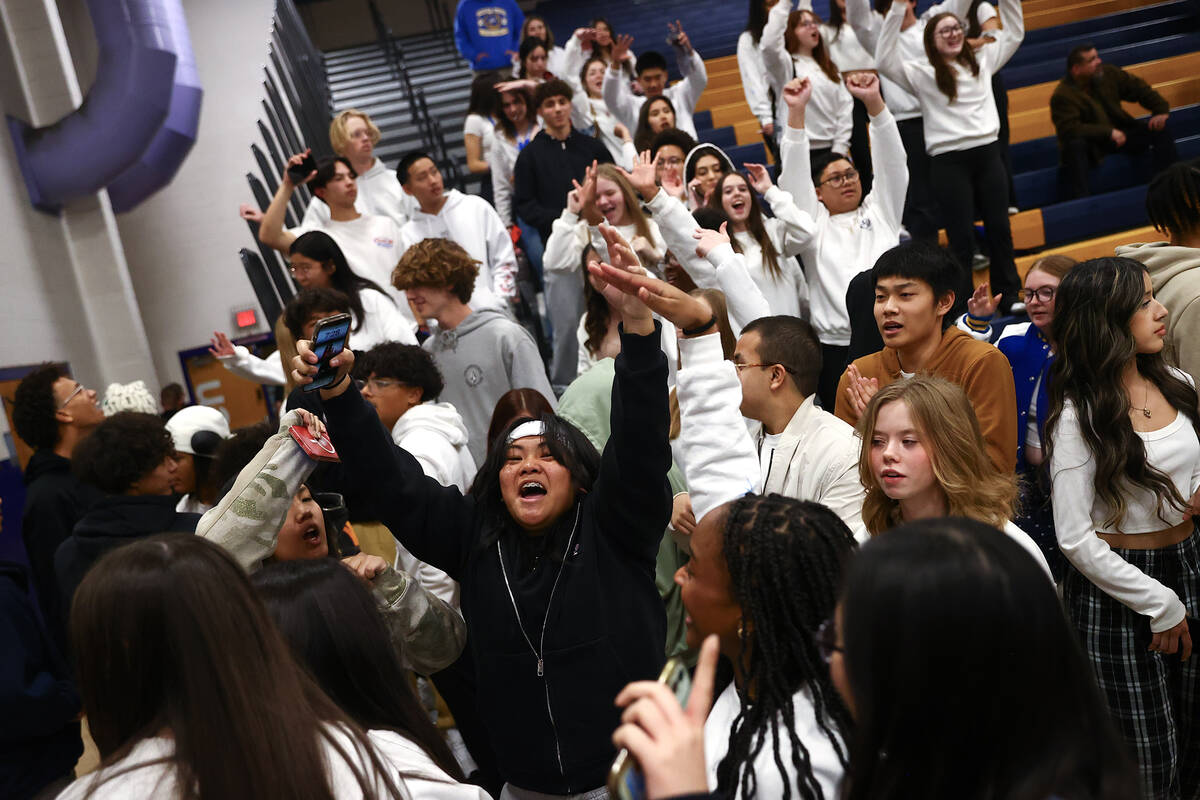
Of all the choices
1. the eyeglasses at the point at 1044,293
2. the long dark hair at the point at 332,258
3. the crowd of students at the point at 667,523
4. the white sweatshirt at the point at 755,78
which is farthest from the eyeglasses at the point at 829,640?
the white sweatshirt at the point at 755,78

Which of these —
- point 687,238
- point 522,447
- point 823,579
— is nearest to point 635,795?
point 823,579

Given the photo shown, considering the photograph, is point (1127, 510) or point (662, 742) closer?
point (662, 742)

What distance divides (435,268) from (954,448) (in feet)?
7.04

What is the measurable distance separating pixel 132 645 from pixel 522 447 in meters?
1.04

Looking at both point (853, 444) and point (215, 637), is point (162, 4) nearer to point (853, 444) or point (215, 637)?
point (853, 444)

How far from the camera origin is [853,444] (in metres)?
2.61

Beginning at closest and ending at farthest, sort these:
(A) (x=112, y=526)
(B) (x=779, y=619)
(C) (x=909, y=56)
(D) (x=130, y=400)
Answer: (B) (x=779, y=619) < (A) (x=112, y=526) < (D) (x=130, y=400) < (C) (x=909, y=56)

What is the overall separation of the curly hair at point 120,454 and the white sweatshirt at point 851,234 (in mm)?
2558

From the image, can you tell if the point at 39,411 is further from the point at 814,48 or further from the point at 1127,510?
the point at 814,48

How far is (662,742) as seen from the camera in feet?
3.64

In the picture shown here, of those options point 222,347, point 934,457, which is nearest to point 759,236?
point 934,457

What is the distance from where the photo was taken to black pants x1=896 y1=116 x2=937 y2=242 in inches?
242

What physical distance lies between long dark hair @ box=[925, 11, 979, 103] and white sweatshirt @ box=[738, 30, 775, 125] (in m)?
1.62

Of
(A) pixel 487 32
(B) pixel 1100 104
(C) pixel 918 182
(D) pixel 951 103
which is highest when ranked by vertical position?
(A) pixel 487 32
